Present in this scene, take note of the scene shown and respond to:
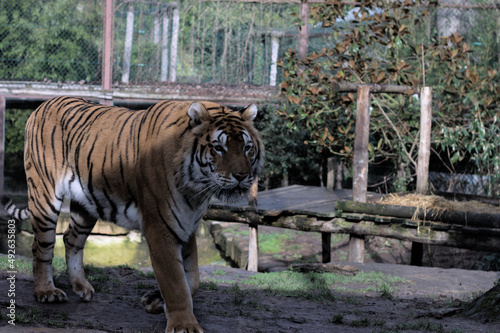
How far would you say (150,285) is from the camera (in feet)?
15.5

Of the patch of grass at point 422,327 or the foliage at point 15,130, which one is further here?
the foliage at point 15,130

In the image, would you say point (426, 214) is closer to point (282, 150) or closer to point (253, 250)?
point (253, 250)

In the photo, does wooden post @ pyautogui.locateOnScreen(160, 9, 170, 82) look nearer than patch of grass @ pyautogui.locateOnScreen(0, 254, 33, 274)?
No

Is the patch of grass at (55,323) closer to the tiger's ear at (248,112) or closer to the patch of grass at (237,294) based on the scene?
the patch of grass at (237,294)

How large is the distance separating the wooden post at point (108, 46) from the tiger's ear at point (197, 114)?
7.48 meters

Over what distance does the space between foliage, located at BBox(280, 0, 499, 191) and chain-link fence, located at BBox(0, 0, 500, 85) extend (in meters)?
1.08

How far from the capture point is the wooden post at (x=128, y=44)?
35.2 feet

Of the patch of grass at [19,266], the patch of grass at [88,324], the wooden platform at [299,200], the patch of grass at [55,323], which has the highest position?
the wooden platform at [299,200]

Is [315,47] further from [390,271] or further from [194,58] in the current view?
[390,271]

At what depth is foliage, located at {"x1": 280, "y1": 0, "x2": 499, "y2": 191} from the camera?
868 centimetres

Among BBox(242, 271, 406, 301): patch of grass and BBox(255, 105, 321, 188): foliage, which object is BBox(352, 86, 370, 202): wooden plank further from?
BBox(255, 105, 321, 188): foliage

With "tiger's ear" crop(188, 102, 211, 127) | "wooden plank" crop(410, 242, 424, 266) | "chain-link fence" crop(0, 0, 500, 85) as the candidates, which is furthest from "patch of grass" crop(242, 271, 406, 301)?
"chain-link fence" crop(0, 0, 500, 85)

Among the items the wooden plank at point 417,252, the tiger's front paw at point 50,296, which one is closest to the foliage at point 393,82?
the wooden plank at point 417,252

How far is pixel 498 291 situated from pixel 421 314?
554mm
